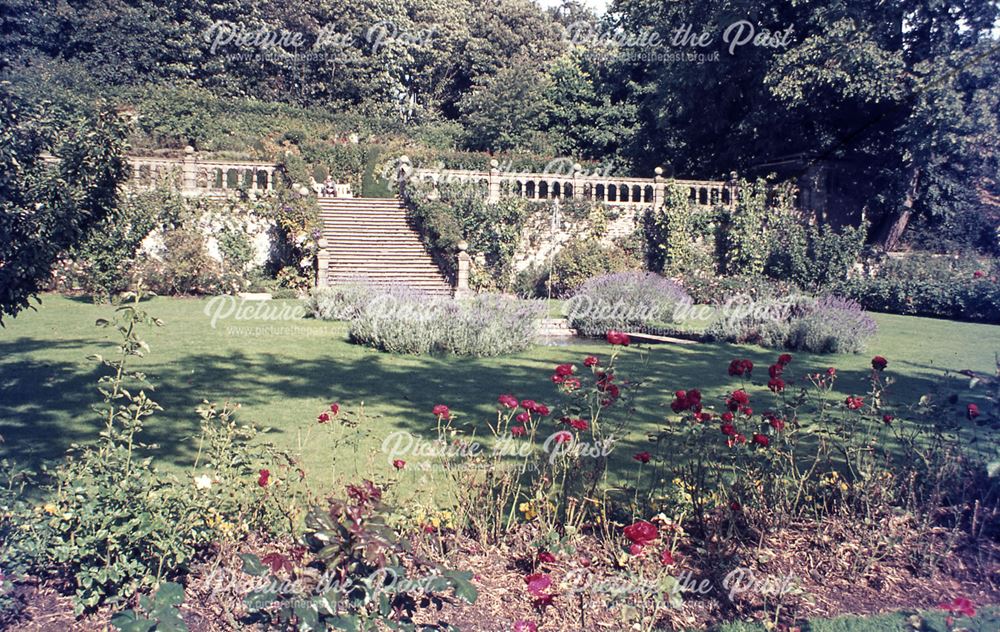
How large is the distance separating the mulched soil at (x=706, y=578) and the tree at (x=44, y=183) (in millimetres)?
2395

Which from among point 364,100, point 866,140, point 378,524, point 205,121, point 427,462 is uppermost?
point 364,100

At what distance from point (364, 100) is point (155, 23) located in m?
9.51

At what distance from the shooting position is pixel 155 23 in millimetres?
30203

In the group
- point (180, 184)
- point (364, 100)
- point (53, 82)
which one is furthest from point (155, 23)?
point (180, 184)

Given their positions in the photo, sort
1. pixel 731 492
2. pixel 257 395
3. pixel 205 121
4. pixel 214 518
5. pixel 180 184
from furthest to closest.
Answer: pixel 205 121
pixel 180 184
pixel 257 395
pixel 731 492
pixel 214 518

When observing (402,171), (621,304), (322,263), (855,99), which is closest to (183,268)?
(322,263)

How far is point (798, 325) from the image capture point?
12.1 meters

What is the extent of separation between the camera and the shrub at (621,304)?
A: 13.4 meters

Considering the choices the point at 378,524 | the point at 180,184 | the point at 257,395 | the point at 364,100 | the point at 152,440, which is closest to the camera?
the point at 378,524

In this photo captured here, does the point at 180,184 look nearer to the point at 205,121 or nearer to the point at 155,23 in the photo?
the point at 205,121

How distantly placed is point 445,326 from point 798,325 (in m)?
5.80

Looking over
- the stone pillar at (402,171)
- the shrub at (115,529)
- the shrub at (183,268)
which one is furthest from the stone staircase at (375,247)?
the shrub at (115,529)

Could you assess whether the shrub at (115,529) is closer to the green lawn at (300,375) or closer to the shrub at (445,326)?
the green lawn at (300,375)

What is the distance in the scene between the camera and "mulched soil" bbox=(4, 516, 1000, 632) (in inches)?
129
